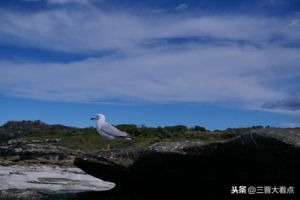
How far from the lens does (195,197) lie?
10180 millimetres

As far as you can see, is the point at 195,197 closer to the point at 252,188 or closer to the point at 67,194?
the point at 252,188

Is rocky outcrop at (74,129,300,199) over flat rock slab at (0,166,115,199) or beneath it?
over

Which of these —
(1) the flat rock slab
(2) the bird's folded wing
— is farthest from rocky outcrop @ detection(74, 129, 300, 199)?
(2) the bird's folded wing

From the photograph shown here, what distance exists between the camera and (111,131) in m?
14.3

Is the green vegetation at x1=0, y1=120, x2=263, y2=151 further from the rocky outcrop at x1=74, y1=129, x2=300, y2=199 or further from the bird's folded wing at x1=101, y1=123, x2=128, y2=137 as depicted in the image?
the rocky outcrop at x1=74, y1=129, x2=300, y2=199

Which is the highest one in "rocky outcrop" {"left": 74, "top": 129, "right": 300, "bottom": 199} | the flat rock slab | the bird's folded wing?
the bird's folded wing

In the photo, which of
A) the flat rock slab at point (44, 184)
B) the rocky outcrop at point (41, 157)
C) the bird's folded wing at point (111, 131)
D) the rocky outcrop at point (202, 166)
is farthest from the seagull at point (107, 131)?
the rocky outcrop at point (41, 157)

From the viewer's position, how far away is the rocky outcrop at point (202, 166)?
8266 millimetres

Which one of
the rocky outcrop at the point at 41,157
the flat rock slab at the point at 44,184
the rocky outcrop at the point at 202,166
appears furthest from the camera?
the rocky outcrop at the point at 41,157

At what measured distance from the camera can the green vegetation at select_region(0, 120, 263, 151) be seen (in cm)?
3095

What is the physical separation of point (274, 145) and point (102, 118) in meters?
7.69

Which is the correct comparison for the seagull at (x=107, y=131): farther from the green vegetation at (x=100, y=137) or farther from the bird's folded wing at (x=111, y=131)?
the green vegetation at (x=100, y=137)

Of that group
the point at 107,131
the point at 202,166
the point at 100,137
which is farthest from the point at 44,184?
the point at 100,137

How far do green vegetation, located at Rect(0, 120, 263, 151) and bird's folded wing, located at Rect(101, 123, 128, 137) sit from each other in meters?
9.43
